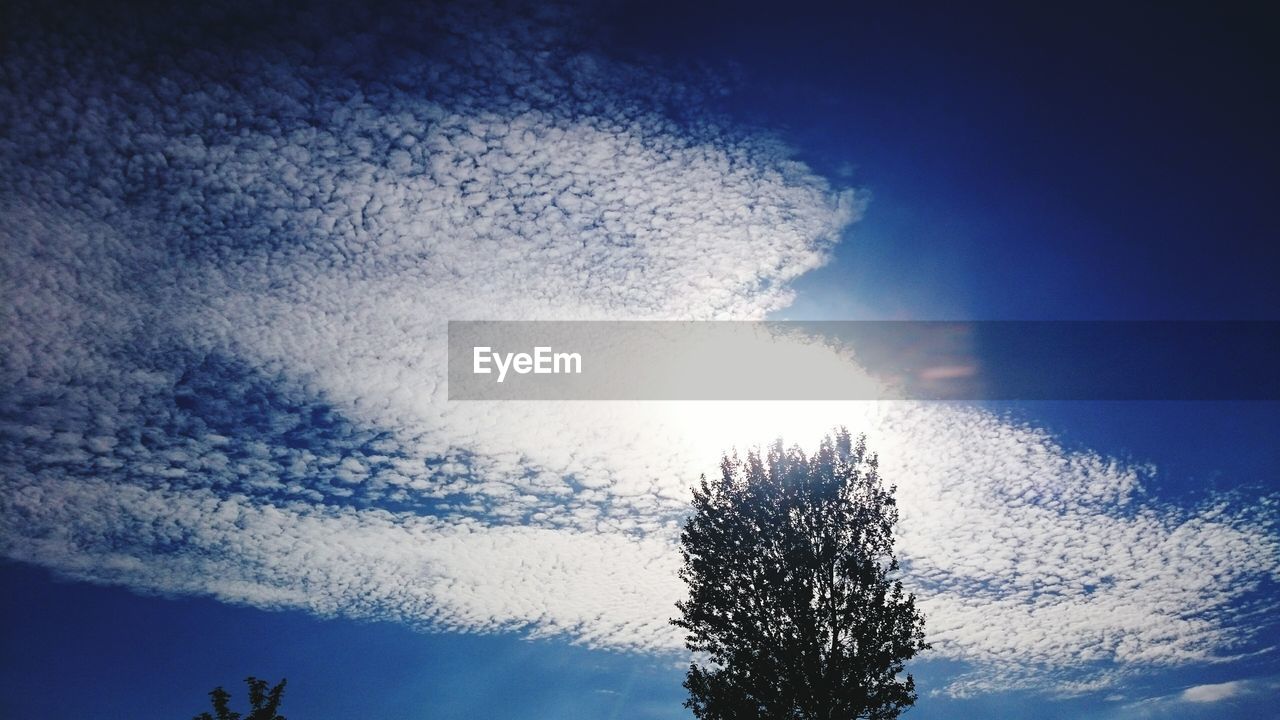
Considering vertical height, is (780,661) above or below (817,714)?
above

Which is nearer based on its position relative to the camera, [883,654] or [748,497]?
[883,654]

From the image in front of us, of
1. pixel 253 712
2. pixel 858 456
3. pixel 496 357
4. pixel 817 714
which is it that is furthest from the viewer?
pixel 253 712

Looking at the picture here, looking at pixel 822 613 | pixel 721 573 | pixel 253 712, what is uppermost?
pixel 721 573

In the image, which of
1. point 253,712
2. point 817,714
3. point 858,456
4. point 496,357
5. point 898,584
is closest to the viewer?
point 496,357

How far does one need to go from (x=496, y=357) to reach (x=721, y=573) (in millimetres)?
10148

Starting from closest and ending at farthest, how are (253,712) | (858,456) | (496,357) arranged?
1. (496,357)
2. (858,456)
3. (253,712)

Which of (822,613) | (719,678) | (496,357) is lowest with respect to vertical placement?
(719,678)

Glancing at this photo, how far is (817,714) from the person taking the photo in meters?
16.8

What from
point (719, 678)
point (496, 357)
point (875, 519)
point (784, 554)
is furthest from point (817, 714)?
point (496, 357)

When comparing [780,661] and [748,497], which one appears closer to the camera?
[780,661]

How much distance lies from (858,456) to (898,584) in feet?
12.8

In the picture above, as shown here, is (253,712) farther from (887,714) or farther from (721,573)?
(887,714)

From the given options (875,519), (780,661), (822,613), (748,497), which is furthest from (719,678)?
(875,519)

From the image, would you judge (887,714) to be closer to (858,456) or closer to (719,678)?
(719,678)
